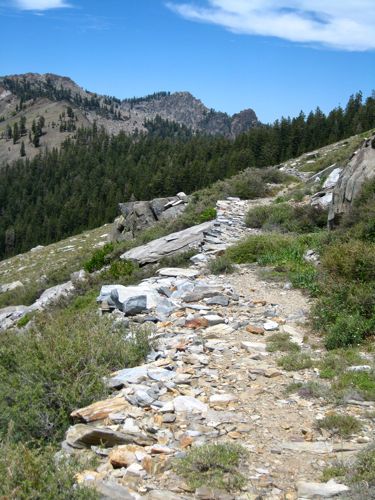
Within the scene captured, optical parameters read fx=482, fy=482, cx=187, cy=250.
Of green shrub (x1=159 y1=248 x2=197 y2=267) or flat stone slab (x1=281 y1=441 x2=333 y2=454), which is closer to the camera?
flat stone slab (x1=281 y1=441 x2=333 y2=454)

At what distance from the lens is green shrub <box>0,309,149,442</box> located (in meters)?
5.93

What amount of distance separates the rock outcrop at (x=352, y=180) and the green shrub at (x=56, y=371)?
8.85 meters

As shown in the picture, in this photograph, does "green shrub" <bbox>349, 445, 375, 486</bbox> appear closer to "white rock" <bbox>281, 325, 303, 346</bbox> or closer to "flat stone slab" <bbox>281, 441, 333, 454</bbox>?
"flat stone slab" <bbox>281, 441, 333, 454</bbox>

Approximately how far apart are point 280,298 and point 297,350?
317 centimetres

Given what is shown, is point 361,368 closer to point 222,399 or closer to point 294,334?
point 294,334

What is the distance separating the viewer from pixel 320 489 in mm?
4461

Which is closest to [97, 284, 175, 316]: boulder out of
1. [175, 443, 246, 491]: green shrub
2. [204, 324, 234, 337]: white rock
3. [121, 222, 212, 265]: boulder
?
[204, 324, 234, 337]: white rock

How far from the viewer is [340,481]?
4.55 meters

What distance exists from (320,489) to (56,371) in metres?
3.78

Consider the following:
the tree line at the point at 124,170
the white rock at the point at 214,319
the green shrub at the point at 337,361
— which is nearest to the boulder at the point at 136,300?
the white rock at the point at 214,319

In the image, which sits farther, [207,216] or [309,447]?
[207,216]

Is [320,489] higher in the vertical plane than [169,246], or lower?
lower

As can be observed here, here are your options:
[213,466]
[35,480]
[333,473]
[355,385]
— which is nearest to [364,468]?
[333,473]

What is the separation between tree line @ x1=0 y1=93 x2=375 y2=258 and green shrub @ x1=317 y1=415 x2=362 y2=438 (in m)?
78.2
